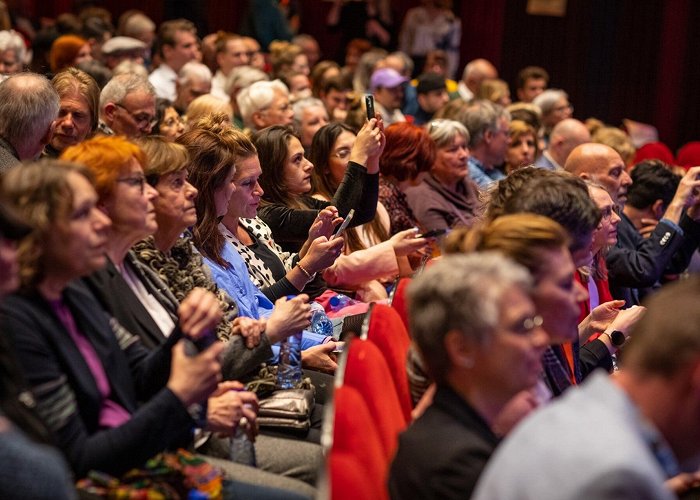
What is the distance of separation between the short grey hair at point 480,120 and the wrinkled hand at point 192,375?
429 centimetres

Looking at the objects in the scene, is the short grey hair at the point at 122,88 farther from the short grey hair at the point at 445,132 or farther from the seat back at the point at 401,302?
the seat back at the point at 401,302

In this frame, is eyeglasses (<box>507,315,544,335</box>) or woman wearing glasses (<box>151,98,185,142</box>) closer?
eyeglasses (<box>507,315,544,335</box>)

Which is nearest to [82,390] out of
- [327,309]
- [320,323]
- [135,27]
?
[320,323]

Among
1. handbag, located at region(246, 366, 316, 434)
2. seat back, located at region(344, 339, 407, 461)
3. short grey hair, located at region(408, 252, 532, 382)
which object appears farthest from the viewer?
handbag, located at region(246, 366, 316, 434)

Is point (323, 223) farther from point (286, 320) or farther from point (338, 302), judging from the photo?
point (286, 320)

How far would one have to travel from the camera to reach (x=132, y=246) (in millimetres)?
3143

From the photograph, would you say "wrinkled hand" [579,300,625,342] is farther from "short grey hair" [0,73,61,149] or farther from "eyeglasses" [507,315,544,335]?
"short grey hair" [0,73,61,149]

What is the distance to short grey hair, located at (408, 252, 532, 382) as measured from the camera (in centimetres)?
213

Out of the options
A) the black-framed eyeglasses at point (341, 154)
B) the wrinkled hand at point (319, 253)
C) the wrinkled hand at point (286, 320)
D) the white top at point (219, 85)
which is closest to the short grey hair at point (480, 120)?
the black-framed eyeglasses at point (341, 154)

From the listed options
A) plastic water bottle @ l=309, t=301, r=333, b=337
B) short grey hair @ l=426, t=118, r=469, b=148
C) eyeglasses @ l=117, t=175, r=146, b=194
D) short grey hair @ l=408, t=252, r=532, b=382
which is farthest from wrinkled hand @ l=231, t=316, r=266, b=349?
short grey hair @ l=426, t=118, r=469, b=148

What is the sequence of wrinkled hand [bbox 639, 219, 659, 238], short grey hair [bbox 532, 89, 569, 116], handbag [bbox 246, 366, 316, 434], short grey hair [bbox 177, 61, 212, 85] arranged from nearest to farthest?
handbag [bbox 246, 366, 316, 434]
wrinkled hand [bbox 639, 219, 659, 238]
short grey hair [bbox 177, 61, 212, 85]
short grey hair [bbox 532, 89, 569, 116]

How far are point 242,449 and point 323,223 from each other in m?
1.39

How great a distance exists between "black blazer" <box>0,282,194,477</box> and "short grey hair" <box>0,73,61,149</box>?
1.61m

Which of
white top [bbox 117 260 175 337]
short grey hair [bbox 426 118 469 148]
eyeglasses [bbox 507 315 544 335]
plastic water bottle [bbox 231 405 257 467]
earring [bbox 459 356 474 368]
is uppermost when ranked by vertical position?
eyeglasses [bbox 507 315 544 335]
